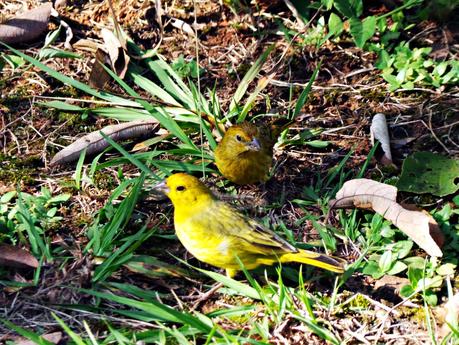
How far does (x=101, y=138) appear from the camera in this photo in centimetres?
553

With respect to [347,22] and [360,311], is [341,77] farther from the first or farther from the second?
[360,311]

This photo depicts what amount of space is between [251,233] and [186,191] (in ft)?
1.63

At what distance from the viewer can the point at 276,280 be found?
Answer: 4.59 metres

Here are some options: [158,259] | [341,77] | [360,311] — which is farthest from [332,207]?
[341,77]

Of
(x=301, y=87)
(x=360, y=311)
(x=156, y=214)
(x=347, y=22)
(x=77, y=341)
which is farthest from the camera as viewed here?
(x=347, y=22)

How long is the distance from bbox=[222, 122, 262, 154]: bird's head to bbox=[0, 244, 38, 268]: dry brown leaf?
4.85ft

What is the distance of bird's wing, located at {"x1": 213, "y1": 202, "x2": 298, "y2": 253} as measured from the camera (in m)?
4.39

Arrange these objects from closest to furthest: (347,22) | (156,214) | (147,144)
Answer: (156,214) < (147,144) < (347,22)

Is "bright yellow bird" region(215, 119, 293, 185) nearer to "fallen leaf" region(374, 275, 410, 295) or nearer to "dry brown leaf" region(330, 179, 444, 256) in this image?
"dry brown leaf" region(330, 179, 444, 256)

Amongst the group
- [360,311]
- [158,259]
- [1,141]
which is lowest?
[360,311]

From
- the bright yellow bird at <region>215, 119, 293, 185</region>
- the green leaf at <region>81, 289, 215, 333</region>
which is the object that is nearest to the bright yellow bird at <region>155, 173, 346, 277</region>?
the green leaf at <region>81, 289, 215, 333</region>

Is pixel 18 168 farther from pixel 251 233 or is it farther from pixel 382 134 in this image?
pixel 382 134

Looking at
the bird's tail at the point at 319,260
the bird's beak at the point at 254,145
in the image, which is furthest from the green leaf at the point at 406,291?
the bird's beak at the point at 254,145

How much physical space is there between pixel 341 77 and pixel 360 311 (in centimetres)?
240
